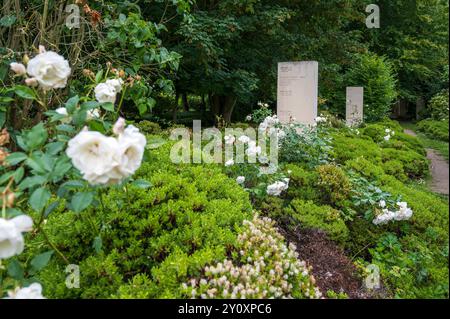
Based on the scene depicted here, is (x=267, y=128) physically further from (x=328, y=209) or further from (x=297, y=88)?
(x=297, y=88)

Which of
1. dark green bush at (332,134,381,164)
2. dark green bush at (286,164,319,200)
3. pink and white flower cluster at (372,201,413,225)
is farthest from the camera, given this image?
dark green bush at (332,134,381,164)

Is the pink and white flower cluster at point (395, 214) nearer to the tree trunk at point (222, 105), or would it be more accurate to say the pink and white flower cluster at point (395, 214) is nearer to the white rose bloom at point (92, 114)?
the white rose bloom at point (92, 114)

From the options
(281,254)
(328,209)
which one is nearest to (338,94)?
(328,209)

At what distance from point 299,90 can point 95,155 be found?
19.2 ft

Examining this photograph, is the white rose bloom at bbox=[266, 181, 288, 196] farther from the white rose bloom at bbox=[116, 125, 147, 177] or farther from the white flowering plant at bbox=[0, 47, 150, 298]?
the white rose bloom at bbox=[116, 125, 147, 177]

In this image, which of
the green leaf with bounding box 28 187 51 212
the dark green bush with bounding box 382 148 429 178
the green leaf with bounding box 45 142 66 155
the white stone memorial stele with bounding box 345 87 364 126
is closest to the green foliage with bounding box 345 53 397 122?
the white stone memorial stele with bounding box 345 87 364 126

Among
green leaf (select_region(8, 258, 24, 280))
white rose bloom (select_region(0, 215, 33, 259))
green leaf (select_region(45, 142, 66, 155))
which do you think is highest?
green leaf (select_region(45, 142, 66, 155))

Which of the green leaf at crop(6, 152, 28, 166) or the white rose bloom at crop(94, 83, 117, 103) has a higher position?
the white rose bloom at crop(94, 83, 117, 103)

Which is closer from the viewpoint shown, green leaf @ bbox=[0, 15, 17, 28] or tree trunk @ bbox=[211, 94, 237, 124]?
green leaf @ bbox=[0, 15, 17, 28]

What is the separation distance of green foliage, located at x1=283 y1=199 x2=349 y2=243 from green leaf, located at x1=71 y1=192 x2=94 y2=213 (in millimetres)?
1756

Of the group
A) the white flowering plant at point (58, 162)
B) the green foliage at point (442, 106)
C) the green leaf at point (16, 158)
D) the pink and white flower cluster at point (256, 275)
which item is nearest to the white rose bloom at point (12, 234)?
the white flowering plant at point (58, 162)

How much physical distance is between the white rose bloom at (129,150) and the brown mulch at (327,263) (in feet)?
4.20

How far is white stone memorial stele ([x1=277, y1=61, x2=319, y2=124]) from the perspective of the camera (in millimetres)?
6863
